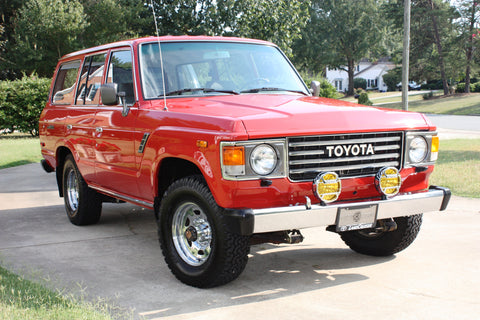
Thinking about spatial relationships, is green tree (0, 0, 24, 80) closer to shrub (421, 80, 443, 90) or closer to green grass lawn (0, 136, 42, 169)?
green grass lawn (0, 136, 42, 169)

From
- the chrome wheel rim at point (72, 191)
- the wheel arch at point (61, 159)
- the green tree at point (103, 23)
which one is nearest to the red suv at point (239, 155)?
the chrome wheel rim at point (72, 191)

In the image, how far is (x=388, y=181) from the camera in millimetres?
4605

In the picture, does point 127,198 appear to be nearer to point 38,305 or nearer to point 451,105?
point 38,305

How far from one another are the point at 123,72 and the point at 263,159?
234 centimetres

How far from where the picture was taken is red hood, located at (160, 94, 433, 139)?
420cm

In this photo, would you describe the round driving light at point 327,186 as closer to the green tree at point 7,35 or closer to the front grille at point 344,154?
the front grille at point 344,154

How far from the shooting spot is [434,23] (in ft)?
169

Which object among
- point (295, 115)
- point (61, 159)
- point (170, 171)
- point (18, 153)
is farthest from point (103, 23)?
point (295, 115)

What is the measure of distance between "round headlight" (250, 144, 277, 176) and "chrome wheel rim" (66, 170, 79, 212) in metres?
3.76

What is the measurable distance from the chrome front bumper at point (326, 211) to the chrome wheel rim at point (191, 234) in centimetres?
69

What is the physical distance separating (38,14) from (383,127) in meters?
29.7

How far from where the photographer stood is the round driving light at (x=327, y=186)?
4.29m

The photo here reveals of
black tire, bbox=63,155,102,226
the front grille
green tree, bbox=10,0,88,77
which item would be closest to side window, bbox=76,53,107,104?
black tire, bbox=63,155,102,226

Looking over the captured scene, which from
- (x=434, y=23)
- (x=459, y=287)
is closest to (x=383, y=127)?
(x=459, y=287)
